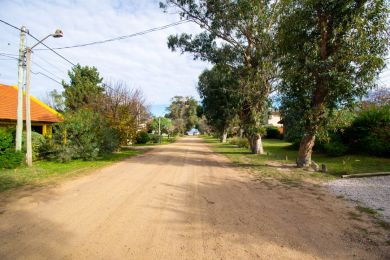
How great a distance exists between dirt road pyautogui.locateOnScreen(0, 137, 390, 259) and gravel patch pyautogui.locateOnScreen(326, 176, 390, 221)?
2.45ft

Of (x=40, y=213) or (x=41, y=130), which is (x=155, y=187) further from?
(x=41, y=130)

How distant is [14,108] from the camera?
747 inches

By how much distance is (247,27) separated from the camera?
18.5m

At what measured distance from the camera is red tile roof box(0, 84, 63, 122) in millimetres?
17812

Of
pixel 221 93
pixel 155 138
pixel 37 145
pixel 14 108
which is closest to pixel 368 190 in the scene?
pixel 37 145

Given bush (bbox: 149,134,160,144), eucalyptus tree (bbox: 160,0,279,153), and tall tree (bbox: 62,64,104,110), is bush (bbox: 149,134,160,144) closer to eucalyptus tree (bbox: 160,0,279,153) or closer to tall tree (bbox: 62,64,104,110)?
tall tree (bbox: 62,64,104,110)

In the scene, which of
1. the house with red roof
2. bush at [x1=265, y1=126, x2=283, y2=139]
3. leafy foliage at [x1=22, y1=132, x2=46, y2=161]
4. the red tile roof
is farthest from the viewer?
bush at [x1=265, y1=126, x2=283, y2=139]

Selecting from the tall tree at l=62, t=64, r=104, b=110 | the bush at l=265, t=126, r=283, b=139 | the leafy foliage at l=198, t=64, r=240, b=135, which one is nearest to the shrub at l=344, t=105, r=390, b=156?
the leafy foliage at l=198, t=64, r=240, b=135

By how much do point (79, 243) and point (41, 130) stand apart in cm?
2141

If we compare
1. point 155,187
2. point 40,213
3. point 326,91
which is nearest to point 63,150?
point 155,187

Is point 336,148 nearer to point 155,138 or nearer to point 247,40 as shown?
point 247,40

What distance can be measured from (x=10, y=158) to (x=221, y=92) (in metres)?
17.6

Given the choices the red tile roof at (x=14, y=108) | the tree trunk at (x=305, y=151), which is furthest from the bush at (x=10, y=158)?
the tree trunk at (x=305, y=151)

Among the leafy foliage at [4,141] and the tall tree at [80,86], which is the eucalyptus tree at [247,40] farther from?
the tall tree at [80,86]
